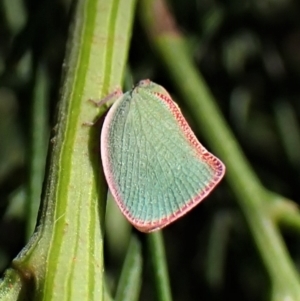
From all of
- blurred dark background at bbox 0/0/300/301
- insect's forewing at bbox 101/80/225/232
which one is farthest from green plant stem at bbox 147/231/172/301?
blurred dark background at bbox 0/0/300/301

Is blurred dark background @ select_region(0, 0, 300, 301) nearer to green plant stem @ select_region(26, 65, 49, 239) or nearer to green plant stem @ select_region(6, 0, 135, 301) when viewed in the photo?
green plant stem @ select_region(26, 65, 49, 239)

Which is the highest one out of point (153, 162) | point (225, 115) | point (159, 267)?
point (225, 115)

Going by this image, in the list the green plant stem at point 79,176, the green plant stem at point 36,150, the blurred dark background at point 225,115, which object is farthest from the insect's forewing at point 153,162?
the blurred dark background at point 225,115

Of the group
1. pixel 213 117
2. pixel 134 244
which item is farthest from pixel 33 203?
pixel 213 117

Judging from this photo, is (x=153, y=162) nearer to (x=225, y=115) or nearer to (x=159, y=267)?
(x=159, y=267)

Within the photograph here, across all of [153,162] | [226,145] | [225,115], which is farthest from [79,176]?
[225,115]

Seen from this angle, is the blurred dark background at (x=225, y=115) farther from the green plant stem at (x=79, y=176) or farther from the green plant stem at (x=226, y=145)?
the green plant stem at (x=79, y=176)

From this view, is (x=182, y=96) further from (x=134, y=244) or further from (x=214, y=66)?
(x=214, y=66)
